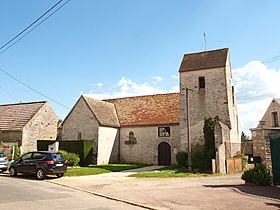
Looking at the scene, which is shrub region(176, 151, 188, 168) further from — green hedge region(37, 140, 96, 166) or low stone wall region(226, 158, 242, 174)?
green hedge region(37, 140, 96, 166)

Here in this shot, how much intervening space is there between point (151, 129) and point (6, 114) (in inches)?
703

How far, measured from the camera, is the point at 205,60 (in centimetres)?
2395

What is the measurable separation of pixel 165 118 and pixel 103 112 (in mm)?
6861

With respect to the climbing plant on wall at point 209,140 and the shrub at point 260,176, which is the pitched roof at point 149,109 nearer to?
the climbing plant on wall at point 209,140

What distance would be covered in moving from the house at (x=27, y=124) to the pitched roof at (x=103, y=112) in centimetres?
714

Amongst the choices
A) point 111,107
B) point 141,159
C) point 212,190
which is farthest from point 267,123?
point 212,190

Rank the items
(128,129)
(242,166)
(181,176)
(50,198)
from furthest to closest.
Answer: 1. (128,129)
2. (242,166)
3. (181,176)
4. (50,198)

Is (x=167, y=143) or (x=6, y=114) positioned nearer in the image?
(x=167, y=143)

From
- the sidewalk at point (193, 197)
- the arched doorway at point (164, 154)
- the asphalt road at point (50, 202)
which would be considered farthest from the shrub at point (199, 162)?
the asphalt road at point (50, 202)

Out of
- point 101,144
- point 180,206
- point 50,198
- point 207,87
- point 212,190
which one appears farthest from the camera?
point 101,144

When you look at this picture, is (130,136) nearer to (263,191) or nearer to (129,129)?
(129,129)

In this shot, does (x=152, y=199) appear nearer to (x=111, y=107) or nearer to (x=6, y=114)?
(x=111, y=107)

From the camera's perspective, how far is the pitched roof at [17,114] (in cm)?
2833

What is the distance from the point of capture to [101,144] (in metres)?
25.7
